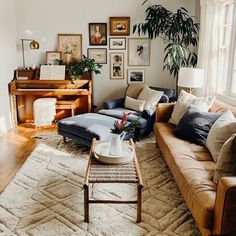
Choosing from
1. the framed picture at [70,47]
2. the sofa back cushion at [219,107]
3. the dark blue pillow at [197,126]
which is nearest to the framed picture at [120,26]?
the framed picture at [70,47]

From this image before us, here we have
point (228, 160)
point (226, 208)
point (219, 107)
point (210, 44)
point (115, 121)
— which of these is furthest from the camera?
point (210, 44)

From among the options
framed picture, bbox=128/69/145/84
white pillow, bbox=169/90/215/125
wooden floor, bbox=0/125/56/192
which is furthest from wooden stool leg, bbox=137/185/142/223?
framed picture, bbox=128/69/145/84

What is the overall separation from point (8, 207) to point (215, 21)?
3.63 metres

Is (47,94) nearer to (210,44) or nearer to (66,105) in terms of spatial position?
(66,105)

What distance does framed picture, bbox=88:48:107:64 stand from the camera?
211 inches

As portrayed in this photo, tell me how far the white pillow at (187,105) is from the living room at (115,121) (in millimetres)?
18

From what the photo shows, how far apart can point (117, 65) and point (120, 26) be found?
0.71 meters

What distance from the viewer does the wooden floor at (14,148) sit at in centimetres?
325

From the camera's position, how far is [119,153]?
2646 millimetres

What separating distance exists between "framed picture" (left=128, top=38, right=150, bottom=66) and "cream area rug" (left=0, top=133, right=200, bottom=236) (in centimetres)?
244

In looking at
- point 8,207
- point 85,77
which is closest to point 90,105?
point 85,77

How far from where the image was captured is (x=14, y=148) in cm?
402

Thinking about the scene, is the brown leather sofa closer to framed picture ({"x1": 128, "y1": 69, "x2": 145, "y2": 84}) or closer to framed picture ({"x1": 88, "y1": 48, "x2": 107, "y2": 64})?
framed picture ({"x1": 128, "y1": 69, "x2": 145, "y2": 84})

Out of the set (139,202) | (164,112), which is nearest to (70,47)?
(164,112)
